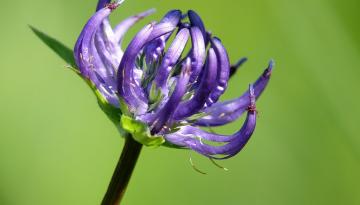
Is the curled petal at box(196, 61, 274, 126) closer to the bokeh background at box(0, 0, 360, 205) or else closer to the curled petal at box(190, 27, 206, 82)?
the curled petal at box(190, 27, 206, 82)

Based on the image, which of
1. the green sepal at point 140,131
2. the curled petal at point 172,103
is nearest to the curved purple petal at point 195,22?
the curled petal at point 172,103

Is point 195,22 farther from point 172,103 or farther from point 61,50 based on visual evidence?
point 61,50

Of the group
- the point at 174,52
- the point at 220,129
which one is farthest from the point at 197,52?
the point at 220,129

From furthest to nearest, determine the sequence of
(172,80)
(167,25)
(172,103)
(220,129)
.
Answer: (220,129) < (172,80) < (167,25) < (172,103)

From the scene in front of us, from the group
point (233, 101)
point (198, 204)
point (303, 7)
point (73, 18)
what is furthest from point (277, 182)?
point (233, 101)

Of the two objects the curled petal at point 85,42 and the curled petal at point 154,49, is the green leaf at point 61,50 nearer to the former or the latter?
the curled petal at point 85,42

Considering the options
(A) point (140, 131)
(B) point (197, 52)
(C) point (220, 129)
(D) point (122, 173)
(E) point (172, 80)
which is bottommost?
(C) point (220, 129)
